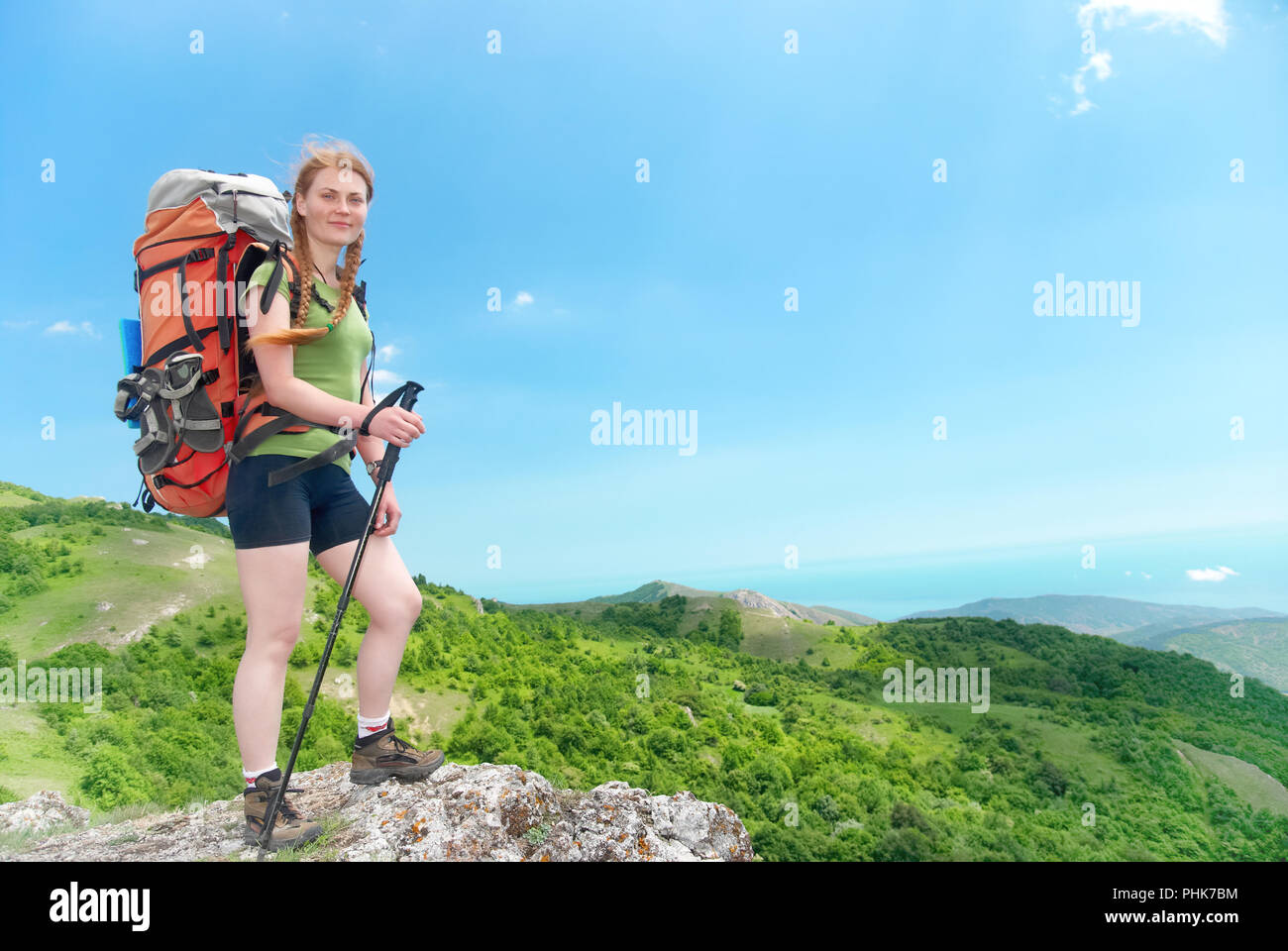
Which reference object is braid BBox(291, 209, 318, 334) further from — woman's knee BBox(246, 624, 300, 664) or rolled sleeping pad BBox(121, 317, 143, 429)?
woman's knee BBox(246, 624, 300, 664)

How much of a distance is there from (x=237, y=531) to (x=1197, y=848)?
7586 cm

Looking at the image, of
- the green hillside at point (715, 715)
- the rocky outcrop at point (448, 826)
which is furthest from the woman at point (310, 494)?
the green hillside at point (715, 715)

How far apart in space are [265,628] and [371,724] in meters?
1.12

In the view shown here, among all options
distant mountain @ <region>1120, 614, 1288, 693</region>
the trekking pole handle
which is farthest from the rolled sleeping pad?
distant mountain @ <region>1120, 614, 1288, 693</region>

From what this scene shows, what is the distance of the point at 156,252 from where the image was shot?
3209mm

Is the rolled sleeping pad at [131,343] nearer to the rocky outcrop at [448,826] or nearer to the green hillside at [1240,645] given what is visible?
the rocky outcrop at [448,826]

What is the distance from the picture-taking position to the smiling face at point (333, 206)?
11.2 ft

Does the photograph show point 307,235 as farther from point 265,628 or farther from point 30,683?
point 30,683

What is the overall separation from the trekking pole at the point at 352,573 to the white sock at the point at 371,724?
564 mm

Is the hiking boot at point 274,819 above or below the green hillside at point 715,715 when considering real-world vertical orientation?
above

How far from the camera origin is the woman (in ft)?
10.4

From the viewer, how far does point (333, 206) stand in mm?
3430

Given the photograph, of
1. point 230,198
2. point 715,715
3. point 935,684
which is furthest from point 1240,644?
point 230,198
